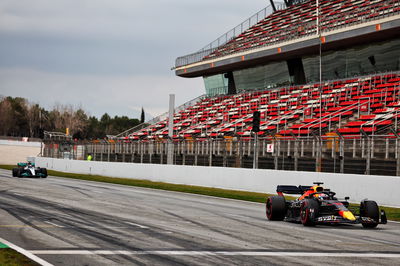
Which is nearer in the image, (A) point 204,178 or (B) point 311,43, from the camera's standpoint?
(A) point 204,178

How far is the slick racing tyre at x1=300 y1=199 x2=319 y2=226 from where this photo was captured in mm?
13121

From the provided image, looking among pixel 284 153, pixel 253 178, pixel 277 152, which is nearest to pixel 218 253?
pixel 284 153

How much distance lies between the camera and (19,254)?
8.48 meters

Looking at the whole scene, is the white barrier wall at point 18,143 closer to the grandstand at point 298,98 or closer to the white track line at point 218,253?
the grandstand at point 298,98

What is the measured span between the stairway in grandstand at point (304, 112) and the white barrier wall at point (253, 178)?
6.55 feet

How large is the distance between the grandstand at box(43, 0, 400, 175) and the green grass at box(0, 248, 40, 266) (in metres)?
14.5

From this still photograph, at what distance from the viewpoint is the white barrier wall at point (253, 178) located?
778 inches

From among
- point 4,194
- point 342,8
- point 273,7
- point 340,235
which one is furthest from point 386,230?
point 273,7

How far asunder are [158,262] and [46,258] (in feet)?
5.18

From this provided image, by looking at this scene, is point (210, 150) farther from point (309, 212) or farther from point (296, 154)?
point (309, 212)

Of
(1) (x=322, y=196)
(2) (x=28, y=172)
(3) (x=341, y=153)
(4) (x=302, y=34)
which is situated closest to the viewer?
(1) (x=322, y=196)

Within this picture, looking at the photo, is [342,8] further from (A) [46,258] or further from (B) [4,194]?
(A) [46,258]

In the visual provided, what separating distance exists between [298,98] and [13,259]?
1294 inches

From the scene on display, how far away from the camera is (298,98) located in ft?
129
